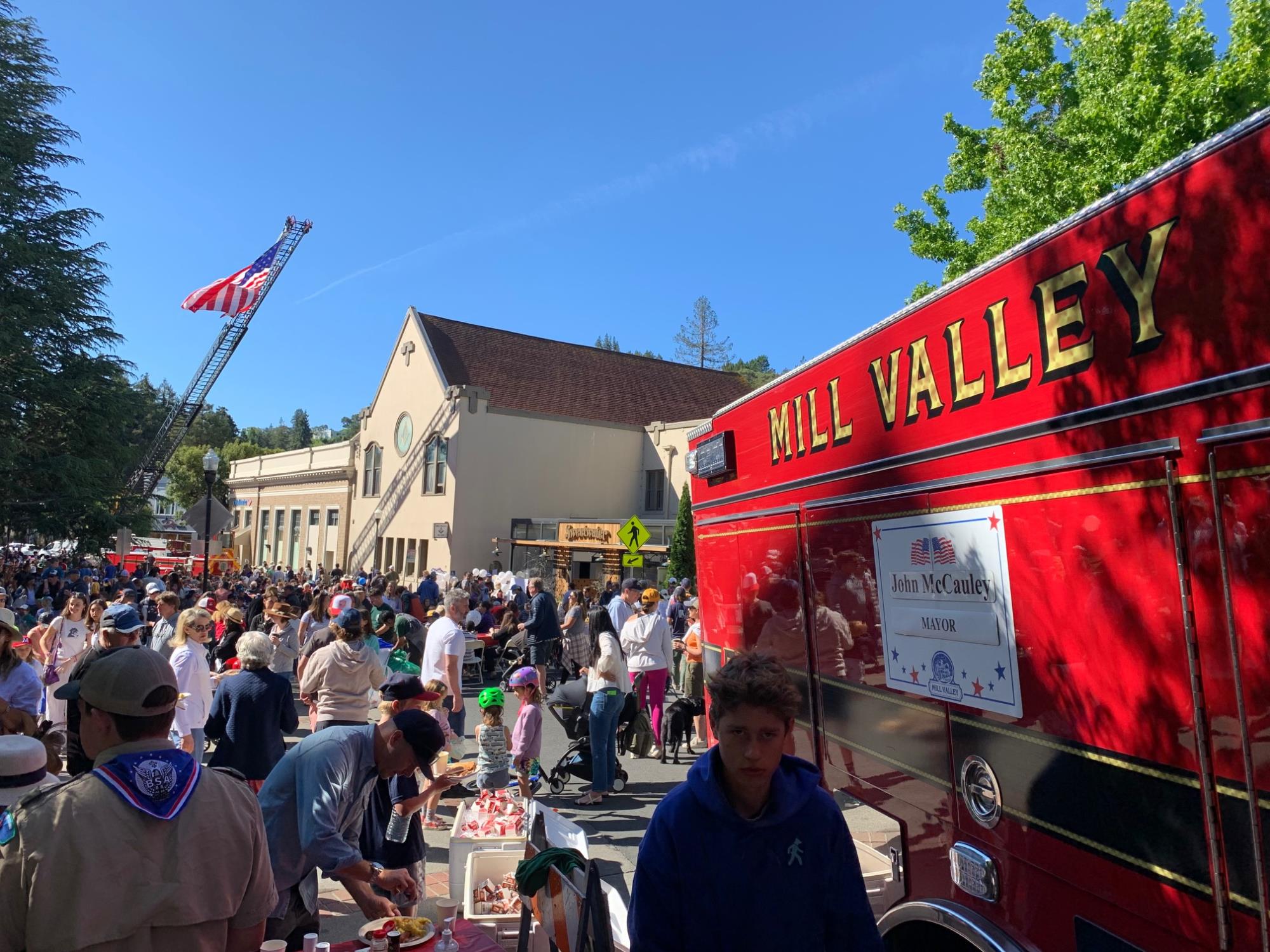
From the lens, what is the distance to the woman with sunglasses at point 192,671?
651 centimetres

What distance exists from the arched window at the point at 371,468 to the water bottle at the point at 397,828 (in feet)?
108

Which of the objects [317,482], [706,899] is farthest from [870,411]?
[317,482]

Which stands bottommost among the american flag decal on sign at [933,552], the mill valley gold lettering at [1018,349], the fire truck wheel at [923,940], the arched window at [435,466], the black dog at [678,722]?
the black dog at [678,722]

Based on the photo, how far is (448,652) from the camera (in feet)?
26.8

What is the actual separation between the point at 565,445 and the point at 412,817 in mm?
28717

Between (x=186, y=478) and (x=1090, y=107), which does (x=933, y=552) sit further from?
(x=186, y=478)

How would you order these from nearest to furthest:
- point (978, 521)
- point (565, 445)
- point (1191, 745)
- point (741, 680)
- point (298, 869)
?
point (1191, 745) → point (741, 680) → point (978, 521) → point (298, 869) → point (565, 445)

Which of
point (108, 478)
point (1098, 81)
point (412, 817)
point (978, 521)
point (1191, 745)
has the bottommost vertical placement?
point (412, 817)

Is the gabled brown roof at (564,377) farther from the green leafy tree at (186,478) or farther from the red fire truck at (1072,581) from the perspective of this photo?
the green leafy tree at (186,478)

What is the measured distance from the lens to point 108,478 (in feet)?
72.0

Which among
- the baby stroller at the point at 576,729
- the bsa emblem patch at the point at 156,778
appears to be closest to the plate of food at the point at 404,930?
the bsa emblem patch at the point at 156,778

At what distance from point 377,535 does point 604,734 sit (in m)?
29.5

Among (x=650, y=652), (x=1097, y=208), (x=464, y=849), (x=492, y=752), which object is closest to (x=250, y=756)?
(x=464, y=849)

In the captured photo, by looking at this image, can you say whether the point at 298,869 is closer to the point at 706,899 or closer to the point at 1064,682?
the point at 706,899
